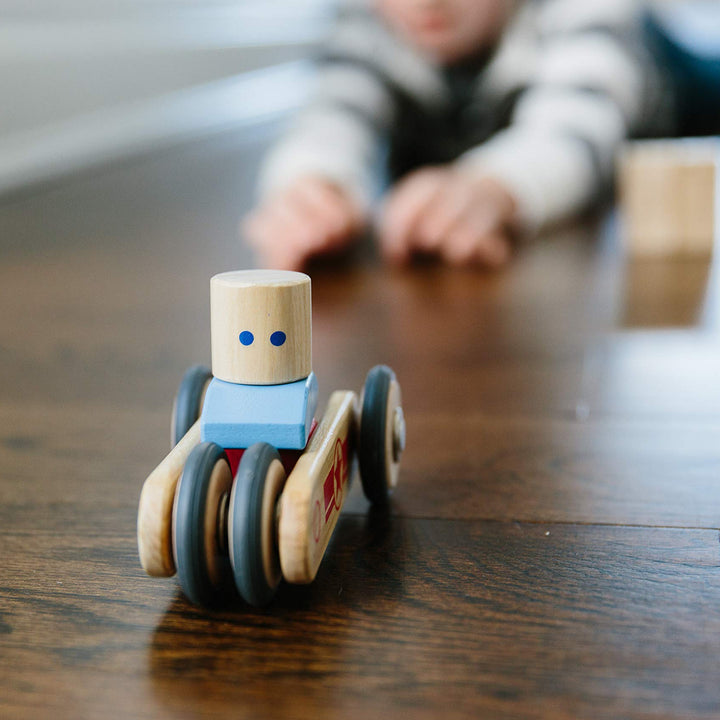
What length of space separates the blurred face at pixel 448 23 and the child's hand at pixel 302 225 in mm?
382

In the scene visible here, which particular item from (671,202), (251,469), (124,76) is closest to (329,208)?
(671,202)

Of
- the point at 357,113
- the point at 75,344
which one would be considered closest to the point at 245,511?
the point at 75,344

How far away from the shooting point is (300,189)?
121 cm

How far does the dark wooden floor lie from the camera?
0.33m

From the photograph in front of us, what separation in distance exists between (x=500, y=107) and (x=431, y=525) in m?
1.26

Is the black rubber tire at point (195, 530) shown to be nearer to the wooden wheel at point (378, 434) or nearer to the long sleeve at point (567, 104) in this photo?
the wooden wheel at point (378, 434)

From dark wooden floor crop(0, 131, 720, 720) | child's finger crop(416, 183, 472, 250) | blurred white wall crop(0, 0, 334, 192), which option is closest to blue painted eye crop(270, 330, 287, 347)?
dark wooden floor crop(0, 131, 720, 720)

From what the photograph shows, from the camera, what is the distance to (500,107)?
1.58m

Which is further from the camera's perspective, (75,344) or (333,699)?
(75,344)

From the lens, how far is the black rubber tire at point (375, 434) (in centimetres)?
45

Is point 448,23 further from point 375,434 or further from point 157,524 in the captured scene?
point 157,524

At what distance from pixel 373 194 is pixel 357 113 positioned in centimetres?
24

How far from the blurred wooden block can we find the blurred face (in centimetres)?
43

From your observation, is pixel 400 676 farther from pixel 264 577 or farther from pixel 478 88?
pixel 478 88
